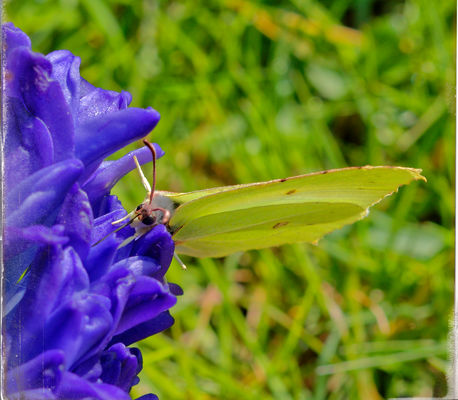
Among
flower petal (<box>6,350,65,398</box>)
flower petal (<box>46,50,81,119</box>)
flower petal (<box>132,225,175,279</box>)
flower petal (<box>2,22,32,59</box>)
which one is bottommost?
flower petal (<box>6,350,65,398</box>)

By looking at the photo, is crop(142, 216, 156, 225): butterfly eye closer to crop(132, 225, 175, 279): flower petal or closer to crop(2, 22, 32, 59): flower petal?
crop(132, 225, 175, 279): flower petal

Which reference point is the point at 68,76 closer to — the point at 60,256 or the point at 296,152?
the point at 60,256

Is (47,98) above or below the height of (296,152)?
above

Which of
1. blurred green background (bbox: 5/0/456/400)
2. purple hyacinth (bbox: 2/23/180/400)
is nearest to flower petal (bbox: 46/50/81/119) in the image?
purple hyacinth (bbox: 2/23/180/400)

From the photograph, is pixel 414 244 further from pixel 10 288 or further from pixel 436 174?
pixel 10 288

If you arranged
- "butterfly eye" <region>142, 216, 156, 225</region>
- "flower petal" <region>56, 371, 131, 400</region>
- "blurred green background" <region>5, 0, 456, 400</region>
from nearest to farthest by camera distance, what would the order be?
"flower petal" <region>56, 371, 131, 400</region>, "butterfly eye" <region>142, 216, 156, 225</region>, "blurred green background" <region>5, 0, 456, 400</region>

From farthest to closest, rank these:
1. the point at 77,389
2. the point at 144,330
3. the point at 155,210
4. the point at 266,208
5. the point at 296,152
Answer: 1. the point at 296,152
2. the point at 266,208
3. the point at 155,210
4. the point at 144,330
5. the point at 77,389

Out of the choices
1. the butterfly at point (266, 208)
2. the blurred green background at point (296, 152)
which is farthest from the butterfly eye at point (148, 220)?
the blurred green background at point (296, 152)

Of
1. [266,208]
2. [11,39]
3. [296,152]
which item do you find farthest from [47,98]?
[296,152]
